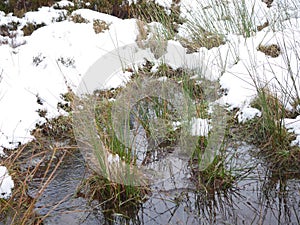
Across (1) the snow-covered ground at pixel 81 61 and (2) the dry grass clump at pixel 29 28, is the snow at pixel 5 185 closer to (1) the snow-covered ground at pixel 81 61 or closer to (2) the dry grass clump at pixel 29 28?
(1) the snow-covered ground at pixel 81 61

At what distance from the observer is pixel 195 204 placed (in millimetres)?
2936

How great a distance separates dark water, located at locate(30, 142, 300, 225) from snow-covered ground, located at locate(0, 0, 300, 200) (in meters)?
0.40

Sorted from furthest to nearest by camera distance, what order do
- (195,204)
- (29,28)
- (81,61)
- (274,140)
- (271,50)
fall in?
(29,28), (81,61), (271,50), (274,140), (195,204)

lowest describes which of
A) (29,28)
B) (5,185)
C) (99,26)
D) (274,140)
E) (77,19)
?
(5,185)

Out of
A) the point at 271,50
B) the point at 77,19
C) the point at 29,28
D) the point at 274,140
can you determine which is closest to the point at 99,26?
the point at 77,19

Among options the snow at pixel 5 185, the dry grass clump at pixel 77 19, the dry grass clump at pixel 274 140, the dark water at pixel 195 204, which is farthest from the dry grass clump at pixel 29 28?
the dry grass clump at pixel 274 140

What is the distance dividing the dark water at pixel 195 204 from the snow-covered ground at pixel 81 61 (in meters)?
0.40

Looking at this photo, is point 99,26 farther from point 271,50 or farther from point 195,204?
point 195,204

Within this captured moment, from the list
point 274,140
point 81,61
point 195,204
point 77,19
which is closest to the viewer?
point 195,204

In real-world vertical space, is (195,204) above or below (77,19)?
below

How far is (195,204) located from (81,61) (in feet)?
10.2

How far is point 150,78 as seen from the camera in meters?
4.84

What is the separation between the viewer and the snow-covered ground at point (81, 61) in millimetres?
4090

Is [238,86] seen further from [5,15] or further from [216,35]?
[5,15]
